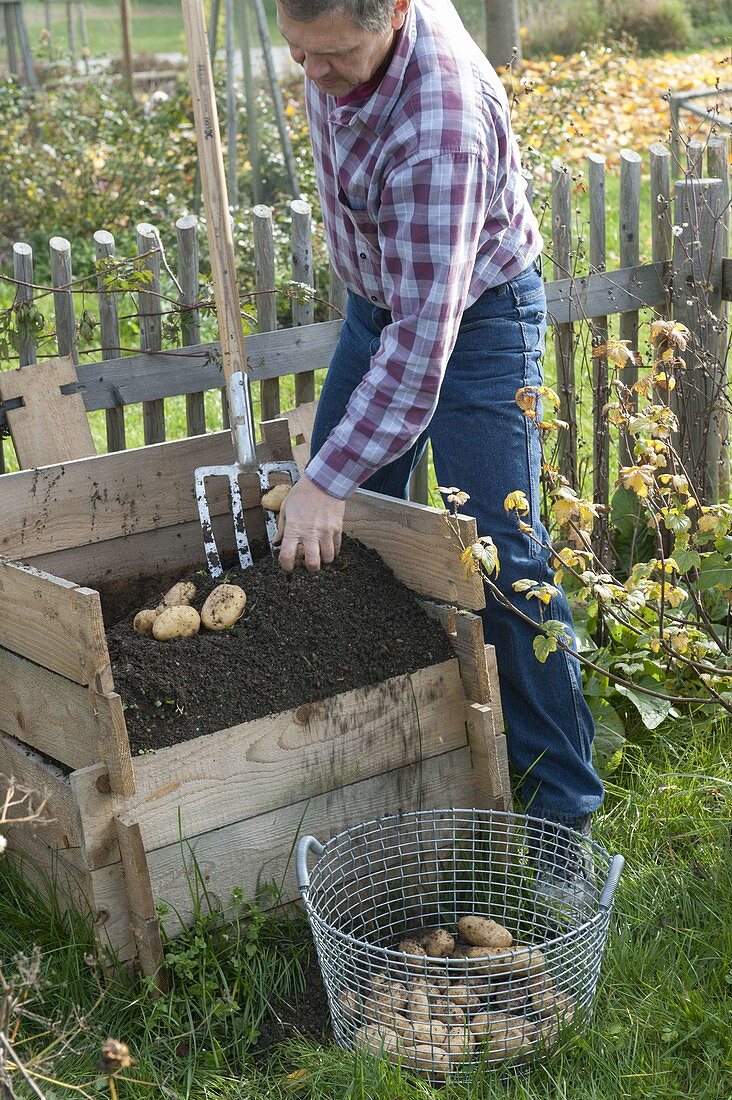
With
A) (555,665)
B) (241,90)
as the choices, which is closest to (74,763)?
(555,665)

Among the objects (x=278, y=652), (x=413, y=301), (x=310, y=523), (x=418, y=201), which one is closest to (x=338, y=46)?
(x=418, y=201)

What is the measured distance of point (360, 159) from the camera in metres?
2.40

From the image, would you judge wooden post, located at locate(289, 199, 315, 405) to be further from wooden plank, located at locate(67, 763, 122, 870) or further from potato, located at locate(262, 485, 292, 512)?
wooden plank, located at locate(67, 763, 122, 870)

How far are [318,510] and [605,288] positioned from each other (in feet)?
6.08

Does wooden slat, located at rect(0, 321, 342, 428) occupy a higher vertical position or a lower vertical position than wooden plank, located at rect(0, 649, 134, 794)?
higher

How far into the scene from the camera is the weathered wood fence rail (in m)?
3.24

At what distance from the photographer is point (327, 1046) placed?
7.25 feet

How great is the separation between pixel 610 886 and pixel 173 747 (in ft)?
2.79

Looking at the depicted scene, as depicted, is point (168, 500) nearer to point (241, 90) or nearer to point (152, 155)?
point (152, 155)

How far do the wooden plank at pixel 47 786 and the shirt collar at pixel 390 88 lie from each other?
1.41 m

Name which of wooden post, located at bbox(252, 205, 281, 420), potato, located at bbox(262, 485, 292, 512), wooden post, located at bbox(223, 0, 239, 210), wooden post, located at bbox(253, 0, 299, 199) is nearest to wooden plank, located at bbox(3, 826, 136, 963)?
potato, located at bbox(262, 485, 292, 512)

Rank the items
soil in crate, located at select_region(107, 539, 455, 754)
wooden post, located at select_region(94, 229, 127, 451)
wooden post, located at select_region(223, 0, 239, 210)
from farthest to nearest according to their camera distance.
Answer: wooden post, located at select_region(223, 0, 239, 210)
wooden post, located at select_region(94, 229, 127, 451)
soil in crate, located at select_region(107, 539, 455, 754)

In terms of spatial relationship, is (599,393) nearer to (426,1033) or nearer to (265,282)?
(265,282)

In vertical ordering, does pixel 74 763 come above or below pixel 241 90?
below
